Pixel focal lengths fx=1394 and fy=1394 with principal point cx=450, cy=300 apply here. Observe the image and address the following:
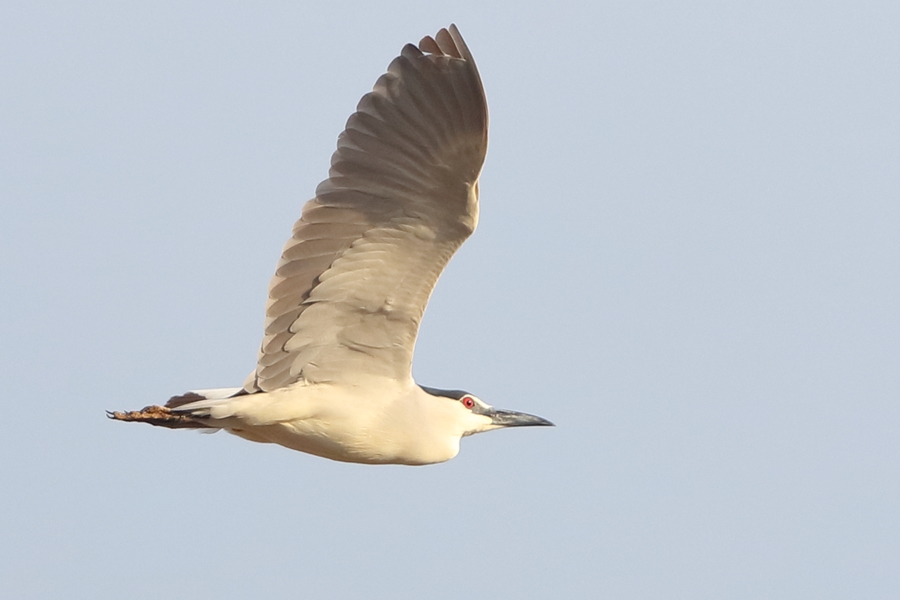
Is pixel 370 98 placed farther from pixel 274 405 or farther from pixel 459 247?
pixel 274 405

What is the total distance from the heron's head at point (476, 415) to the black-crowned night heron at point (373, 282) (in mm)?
51

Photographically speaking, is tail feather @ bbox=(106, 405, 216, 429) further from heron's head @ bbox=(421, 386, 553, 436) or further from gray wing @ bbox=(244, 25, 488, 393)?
heron's head @ bbox=(421, 386, 553, 436)

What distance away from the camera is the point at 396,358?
32.2 ft

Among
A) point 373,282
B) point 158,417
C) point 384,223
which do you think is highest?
point 384,223

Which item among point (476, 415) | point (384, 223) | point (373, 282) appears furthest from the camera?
Result: point (476, 415)

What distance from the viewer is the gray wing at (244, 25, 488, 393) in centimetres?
878

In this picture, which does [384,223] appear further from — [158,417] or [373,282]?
[158,417]

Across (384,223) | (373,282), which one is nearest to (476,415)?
(373,282)

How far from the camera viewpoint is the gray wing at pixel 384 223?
878 centimetres

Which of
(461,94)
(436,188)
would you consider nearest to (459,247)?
(436,188)

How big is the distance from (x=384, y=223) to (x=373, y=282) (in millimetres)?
472

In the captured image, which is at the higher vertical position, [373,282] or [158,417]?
[373,282]

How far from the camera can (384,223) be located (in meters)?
9.07

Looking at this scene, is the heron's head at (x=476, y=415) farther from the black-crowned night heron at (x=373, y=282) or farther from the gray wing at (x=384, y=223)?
the gray wing at (x=384, y=223)
